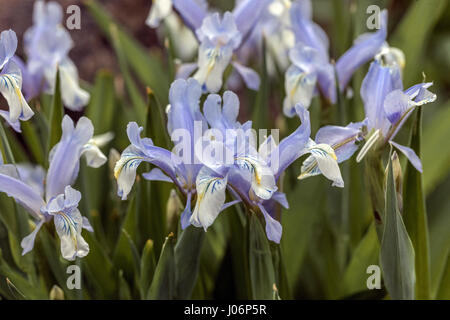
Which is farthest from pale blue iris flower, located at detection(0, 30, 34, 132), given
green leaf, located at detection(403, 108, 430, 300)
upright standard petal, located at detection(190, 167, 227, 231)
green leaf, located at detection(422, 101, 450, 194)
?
green leaf, located at detection(422, 101, 450, 194)

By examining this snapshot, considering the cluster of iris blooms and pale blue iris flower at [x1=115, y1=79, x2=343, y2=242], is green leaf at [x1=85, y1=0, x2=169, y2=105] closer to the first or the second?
the cluster of iris blooms

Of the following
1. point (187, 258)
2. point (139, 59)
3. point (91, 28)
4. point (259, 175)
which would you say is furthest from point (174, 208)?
point (91, 28)

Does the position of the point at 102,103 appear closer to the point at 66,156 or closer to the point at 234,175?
the point at 66,156

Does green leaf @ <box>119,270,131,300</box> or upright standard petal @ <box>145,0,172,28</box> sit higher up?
upright standard petal @ <box>145,0,172,28</box>

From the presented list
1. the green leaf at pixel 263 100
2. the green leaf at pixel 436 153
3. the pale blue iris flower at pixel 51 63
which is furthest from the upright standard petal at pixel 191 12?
the green leaf at pixel 436 153

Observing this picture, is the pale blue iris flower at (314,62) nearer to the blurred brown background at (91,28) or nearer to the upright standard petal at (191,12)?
the upright standard petal at (191,12)

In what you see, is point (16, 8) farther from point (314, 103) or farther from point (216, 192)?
point (216, 192)
